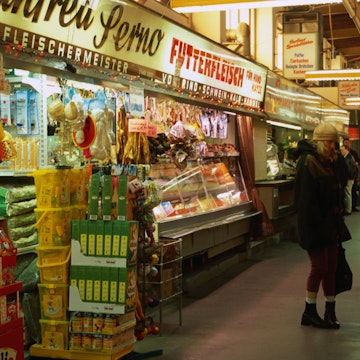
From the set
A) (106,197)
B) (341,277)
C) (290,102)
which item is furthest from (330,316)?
(290,102)

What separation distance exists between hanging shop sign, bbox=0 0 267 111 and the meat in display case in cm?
101

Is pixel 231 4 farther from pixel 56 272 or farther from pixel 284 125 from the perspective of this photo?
pixel 284 125

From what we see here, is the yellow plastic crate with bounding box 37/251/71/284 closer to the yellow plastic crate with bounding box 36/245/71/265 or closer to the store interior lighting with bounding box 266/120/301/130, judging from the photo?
the yellow plastic crate with bounding box 36/245/71/265

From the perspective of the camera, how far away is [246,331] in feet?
22.1

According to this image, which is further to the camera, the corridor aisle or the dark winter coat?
the dark winter coat

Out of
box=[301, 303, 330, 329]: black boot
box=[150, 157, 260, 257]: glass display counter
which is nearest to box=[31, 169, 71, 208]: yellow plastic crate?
box=[150, 157, 260, 257]: glass display counter

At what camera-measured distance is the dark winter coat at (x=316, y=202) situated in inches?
258

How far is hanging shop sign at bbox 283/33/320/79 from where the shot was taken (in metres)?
15.0

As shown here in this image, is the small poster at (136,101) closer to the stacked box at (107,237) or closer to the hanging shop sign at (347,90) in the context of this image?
the stacked box at (107,237)

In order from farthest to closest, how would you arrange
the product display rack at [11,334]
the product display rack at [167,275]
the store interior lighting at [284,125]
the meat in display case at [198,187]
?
the store interior lighting at [284,125] → the meat in display case at [198,187] → the product display rack at [167,275] → the product display rack at [11,334]

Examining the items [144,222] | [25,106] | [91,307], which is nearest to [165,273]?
[144,222]

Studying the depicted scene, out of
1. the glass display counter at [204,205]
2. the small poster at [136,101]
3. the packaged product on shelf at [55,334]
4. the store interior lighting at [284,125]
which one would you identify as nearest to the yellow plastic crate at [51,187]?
the packaged product on shelf at [55,334]

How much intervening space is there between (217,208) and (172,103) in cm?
177

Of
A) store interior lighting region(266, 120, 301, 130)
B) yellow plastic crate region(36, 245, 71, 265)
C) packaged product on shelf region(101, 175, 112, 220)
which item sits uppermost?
store interior lighting region(266, 120, 301, 130)
